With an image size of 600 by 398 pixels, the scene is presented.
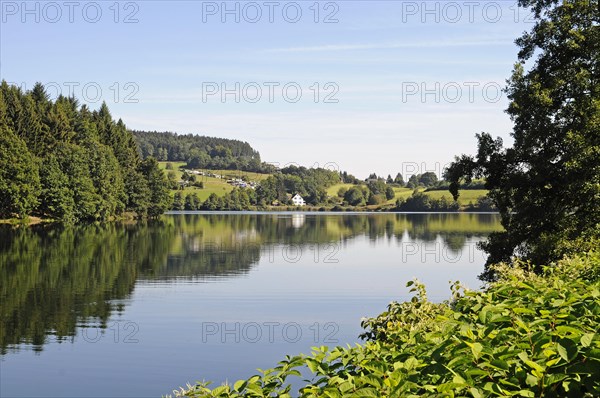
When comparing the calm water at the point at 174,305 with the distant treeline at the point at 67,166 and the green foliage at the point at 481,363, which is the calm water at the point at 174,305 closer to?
the green foliage at the point at 481,363

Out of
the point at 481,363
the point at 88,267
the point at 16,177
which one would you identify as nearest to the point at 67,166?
the point at 16,177

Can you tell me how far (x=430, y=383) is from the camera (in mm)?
4766

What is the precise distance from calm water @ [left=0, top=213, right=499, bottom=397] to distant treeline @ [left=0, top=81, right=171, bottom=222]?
26.8m

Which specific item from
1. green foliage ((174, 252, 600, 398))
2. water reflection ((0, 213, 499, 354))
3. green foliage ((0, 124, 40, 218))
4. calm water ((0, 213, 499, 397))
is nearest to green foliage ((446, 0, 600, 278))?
calm water ((0, 213, 499, 397))

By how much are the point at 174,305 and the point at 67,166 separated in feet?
280

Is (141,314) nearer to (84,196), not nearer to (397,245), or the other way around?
(397,245)

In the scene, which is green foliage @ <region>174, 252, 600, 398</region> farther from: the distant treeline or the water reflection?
the distant treeline

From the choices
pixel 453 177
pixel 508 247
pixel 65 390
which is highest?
pixel 453 177

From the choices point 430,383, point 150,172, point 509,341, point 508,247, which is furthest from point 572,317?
point 150,172

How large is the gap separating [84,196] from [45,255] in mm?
59337

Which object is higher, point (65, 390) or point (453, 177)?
point (453, 177)

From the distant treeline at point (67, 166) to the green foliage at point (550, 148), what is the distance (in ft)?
261

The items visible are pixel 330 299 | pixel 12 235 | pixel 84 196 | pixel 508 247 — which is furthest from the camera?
Answer: pixel 84 196

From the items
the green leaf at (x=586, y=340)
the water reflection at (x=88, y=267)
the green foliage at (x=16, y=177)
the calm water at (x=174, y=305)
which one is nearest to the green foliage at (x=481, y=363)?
the green leaf at (x=586, y=340)
